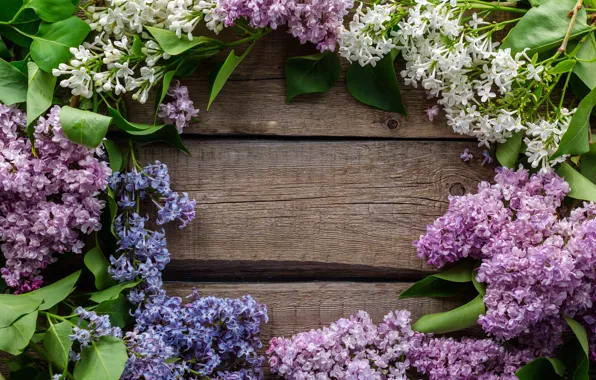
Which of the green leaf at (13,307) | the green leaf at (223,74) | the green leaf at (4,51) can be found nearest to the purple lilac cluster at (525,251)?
the green leaf at (223,74)

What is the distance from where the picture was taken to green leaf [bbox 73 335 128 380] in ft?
3.45

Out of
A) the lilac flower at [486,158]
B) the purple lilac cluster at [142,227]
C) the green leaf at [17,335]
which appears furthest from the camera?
the lilac flower at [486,158]

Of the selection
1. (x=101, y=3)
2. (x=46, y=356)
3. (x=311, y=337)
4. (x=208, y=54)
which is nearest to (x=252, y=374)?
(x=311, y=337)

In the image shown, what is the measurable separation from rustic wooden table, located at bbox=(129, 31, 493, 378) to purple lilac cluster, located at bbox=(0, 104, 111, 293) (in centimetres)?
15

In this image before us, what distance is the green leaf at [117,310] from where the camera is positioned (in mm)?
1126

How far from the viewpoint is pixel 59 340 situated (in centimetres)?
108

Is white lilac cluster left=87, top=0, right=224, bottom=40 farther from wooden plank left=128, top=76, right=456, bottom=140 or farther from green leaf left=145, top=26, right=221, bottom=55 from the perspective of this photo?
wooden plank left=128, top=76, right=456, bottom=140

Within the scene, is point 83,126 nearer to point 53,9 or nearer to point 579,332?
point 53,9

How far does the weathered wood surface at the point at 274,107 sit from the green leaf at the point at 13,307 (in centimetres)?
35

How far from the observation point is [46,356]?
111 cm

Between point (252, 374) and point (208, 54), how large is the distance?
54 cm

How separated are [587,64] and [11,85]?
931 millimetres

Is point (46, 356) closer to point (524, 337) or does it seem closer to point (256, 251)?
point (256, 251)

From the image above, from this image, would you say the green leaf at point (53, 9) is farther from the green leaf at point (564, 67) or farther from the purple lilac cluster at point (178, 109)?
the green leaf at point (564, 67)
